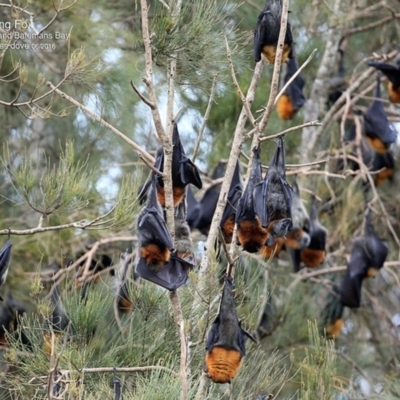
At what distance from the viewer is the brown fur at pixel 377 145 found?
27.1 feet

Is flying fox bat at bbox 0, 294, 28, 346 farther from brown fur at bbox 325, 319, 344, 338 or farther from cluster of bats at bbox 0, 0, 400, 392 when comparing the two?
brown fur at bbox 325, 319, 344, 338

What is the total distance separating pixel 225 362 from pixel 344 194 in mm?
4151

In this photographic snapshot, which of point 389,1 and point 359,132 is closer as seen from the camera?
point 359,132

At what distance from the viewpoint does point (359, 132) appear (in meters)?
8.16

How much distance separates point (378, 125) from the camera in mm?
8109

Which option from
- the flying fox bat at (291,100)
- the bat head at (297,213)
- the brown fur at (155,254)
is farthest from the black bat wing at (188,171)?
the flying fox bat at (291,100)

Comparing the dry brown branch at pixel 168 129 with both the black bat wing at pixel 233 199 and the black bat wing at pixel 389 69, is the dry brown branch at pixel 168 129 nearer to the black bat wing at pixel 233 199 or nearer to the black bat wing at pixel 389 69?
the black bat wing at pixel 233 199

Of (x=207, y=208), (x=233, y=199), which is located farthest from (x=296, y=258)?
(x=233, y=199)

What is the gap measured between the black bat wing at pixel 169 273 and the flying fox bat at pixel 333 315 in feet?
13.1

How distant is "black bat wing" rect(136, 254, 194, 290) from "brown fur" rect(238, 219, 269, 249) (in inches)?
10.8

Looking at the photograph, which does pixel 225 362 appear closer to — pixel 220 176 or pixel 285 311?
pixel 220 176

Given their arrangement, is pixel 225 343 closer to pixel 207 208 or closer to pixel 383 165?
pixel 207 208

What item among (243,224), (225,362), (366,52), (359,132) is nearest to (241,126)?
(243,224)

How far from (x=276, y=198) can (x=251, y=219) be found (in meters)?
0.15
